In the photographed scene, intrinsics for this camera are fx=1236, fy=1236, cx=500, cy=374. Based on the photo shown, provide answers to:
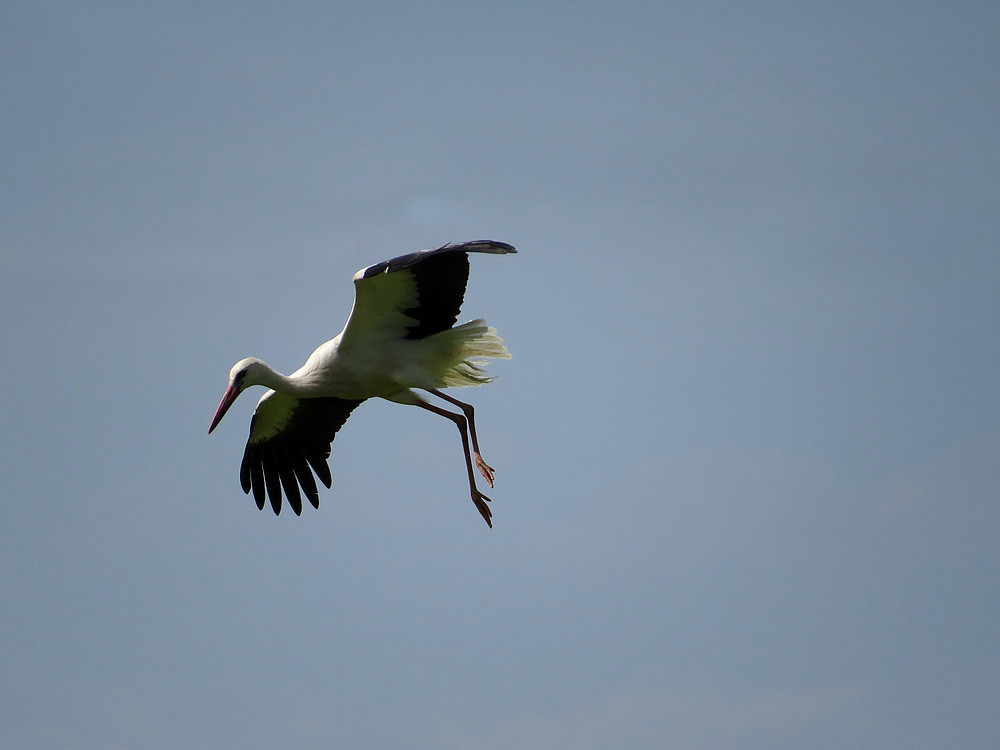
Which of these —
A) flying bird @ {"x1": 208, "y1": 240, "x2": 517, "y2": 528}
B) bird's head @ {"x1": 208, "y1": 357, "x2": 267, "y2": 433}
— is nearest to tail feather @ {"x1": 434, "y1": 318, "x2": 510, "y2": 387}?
flying bird @ {"x1": 208, "y1": 240, "x2": 517, "y2": 528}

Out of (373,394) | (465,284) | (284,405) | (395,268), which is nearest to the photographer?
(395,268)

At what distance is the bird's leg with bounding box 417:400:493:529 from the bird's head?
4.36ft

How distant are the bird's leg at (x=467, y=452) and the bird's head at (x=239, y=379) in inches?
52.3

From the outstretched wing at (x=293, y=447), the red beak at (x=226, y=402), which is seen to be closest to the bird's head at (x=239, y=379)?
the red beak at (x=226, y=402)

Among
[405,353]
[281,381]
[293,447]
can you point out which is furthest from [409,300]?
[293,447]

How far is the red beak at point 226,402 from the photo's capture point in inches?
390

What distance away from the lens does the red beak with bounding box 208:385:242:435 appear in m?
9.91

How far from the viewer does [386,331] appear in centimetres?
963

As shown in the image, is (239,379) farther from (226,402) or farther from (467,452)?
(467,452)

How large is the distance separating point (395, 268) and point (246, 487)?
13.9ft

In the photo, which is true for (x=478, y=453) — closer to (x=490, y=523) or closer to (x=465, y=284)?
(x=490, y=523)

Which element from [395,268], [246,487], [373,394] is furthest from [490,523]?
[246,487]

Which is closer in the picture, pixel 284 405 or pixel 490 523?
pixel 490 523

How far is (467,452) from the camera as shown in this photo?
9859 mm
